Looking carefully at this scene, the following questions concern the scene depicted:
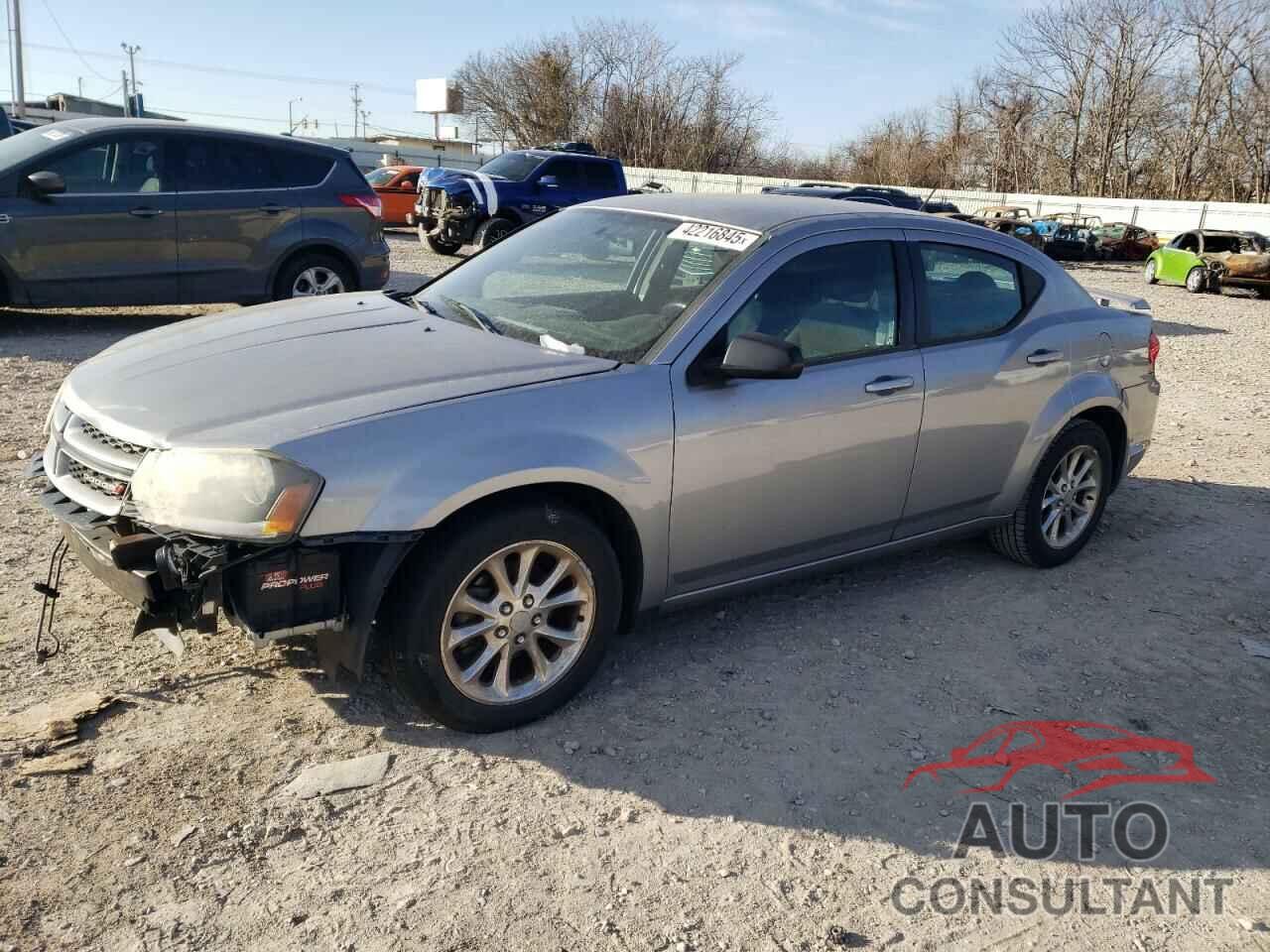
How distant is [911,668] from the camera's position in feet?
13.6

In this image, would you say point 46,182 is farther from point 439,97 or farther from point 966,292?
point 439,97

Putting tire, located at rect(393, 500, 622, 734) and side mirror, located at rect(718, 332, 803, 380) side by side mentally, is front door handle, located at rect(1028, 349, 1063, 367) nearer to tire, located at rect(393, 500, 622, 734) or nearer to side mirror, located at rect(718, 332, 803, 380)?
side mirror, located at rect(718, 332, 803, 380)

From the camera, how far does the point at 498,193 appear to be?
683 inches

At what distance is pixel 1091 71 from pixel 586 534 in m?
58.3

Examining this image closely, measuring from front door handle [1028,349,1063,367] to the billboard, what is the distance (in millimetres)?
59010

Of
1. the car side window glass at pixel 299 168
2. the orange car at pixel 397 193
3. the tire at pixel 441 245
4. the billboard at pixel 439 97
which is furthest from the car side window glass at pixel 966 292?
the billboard at pixel 439 97

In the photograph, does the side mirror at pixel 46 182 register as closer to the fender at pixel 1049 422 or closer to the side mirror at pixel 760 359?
the side mirror at pixel 760 359

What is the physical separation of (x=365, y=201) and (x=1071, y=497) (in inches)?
285

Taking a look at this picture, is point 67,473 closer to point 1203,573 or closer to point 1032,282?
point 1032,282

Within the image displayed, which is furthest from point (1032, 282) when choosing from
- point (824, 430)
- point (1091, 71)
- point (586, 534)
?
point (1091, 71)

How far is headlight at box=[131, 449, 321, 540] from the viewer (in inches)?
116

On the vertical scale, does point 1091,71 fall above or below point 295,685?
above

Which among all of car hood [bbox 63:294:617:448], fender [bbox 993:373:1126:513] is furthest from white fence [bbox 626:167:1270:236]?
car hood [bbox 63:294:617:448]

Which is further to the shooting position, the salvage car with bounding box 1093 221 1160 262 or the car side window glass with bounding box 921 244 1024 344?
the salvage car with bounding box 1093 221 1160 262
